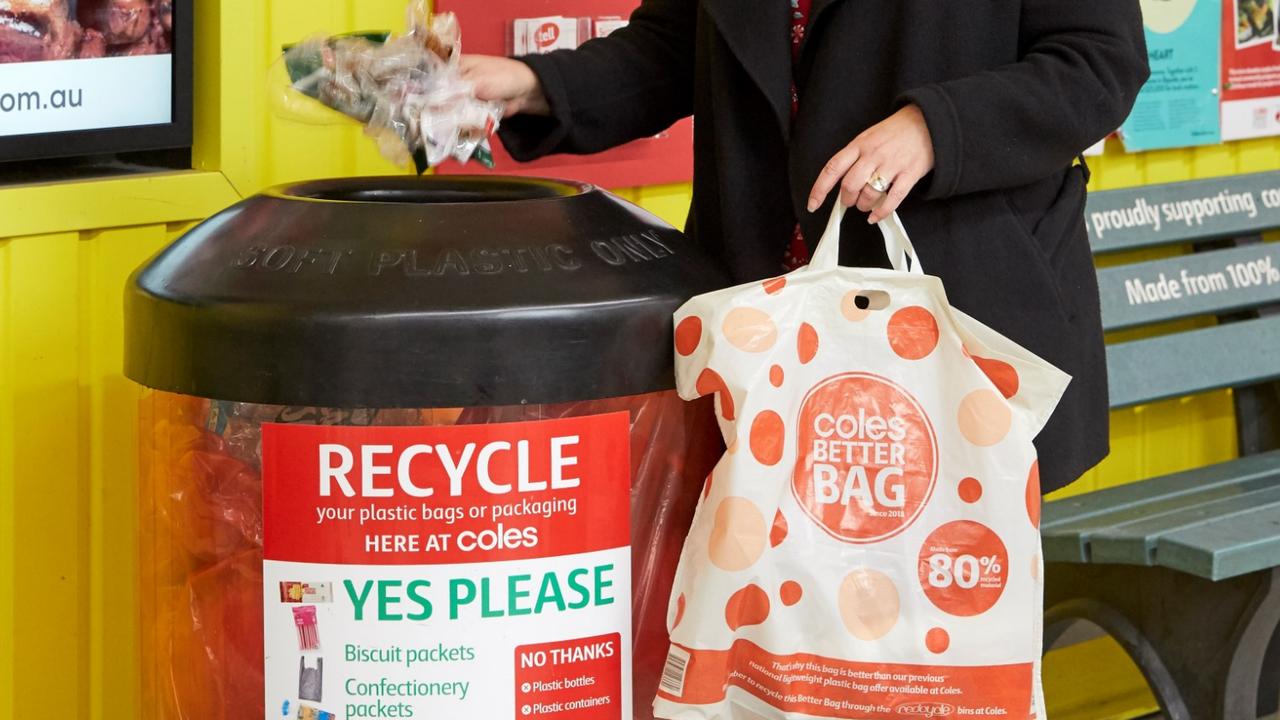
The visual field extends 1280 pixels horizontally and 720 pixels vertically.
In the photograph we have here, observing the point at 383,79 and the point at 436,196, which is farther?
the point at 436,196

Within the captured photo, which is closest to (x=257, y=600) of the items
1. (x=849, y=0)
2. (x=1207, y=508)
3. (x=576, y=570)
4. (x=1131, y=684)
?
(x=576, y=570)

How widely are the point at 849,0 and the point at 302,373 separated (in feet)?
2.05

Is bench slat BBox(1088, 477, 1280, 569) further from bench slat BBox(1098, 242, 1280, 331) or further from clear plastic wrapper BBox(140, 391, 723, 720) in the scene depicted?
clear plastic wrapper BBox(140, 391, 723, 720)

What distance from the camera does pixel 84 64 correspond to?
6.02 ft

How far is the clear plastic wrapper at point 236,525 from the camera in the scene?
134 cm

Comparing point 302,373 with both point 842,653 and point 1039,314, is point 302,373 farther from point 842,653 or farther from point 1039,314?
point 1039,314

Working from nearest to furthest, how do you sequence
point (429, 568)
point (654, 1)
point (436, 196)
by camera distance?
1. point (429, 568)
2. point (436, 196)
3. point (654, 1)

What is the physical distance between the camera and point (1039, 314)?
1.55m

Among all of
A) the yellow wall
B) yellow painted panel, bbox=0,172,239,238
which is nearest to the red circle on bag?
the yellow wall

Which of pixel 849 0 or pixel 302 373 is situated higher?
pixel 849 0

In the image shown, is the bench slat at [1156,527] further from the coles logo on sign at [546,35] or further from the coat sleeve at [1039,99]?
the coles logo on sign at [546,35]

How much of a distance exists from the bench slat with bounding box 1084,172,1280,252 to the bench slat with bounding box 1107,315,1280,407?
0.61ft

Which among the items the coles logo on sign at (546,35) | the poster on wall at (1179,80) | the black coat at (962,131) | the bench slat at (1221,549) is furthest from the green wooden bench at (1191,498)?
the coles logo on sign at (546,35)

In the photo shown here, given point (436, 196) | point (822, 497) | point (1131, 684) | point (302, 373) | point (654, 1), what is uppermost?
point (654, 1)
